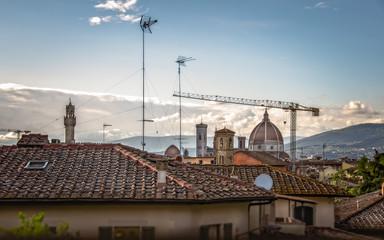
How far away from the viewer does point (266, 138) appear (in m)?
140

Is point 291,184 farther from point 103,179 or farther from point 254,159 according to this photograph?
point 254,159

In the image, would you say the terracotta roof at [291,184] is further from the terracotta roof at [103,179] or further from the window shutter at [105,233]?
the window shutter at [105,233]

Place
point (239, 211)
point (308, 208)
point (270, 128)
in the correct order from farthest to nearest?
point (270, 128) < point (308, 208) < point (239, 211)

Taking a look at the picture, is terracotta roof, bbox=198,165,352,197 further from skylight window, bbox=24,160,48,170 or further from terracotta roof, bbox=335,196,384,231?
skylight window, bbox=24,160,48,170

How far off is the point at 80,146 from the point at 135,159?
233 centimetres

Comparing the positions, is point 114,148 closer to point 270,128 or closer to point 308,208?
point 308,208

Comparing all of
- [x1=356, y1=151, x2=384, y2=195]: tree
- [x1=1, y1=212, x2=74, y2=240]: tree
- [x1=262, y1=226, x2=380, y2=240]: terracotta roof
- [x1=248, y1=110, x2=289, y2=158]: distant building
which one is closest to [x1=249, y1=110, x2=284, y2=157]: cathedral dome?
[x1=248, y1=110, x2=289, y2=158]: distant building

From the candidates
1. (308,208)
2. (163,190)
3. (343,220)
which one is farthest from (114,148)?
(343,220)

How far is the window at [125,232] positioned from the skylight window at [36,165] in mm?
3180

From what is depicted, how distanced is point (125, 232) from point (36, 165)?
4043 mm

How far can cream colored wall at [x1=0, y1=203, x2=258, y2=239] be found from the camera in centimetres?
1116

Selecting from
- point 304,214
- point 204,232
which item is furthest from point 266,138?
point 204,232

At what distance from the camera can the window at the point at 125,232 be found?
11180mm

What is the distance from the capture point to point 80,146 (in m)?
15.1
